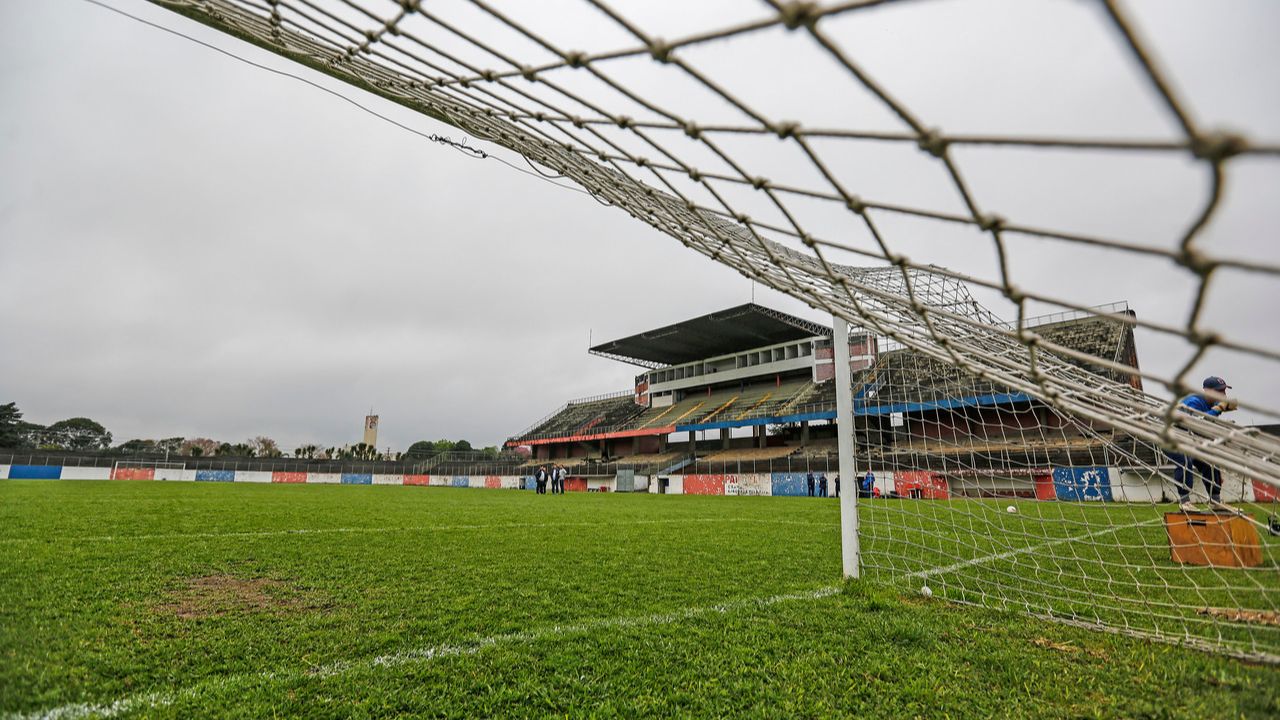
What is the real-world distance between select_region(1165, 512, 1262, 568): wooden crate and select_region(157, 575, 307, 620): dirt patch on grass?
5730mm

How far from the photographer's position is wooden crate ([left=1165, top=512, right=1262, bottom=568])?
12.5 feet

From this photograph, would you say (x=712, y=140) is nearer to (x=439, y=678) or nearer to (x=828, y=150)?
(x=828, y=150)

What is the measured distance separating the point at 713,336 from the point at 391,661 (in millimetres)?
34593

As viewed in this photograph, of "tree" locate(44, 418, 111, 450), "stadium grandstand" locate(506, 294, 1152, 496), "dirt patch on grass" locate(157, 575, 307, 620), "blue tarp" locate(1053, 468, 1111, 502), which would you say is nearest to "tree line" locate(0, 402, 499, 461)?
"tree" locate(44, 418, 111, 450)

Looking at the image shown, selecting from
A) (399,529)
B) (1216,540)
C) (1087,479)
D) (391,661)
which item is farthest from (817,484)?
(391,661)

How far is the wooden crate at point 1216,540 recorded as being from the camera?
3799mm

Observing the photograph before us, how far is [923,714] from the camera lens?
6.07 feet

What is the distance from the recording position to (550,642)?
2.56 m

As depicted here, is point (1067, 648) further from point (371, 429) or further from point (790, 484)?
point (371, 429)

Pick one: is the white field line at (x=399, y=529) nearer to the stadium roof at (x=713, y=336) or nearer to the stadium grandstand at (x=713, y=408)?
the stadium grandstand at (x=713, y=408)

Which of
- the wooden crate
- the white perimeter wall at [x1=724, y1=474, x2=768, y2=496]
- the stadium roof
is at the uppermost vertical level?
the stadium roof

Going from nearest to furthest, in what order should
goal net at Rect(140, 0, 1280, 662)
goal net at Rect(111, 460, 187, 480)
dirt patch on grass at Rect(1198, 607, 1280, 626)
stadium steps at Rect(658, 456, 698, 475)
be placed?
Result: goal net at Rect(140, 0, 1280, 662), dirt patch on grass at Rect(1198, 607, 1280, 626), goal net at Rect(111, 460, 187, 480), stadium steps at Rect(658, 456, 698, 475)

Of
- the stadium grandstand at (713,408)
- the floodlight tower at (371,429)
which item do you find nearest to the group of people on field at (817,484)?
the stadium grandstand at (713,408)

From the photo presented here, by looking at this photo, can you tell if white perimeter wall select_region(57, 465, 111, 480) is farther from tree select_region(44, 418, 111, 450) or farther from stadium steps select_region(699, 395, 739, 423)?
stadium steps select_region(699, 395, 739, 423)
